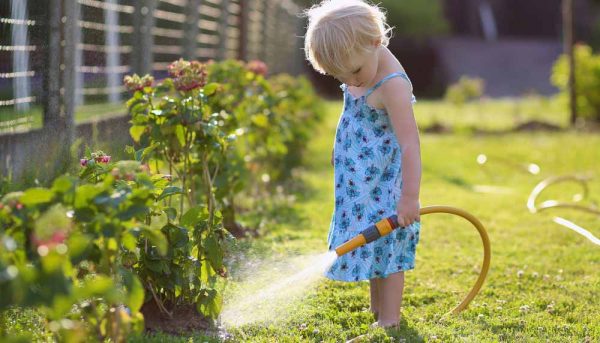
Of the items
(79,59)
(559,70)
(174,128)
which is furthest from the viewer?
(559,70)

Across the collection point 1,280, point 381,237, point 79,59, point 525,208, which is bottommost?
point 525,208

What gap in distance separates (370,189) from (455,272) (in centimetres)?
106

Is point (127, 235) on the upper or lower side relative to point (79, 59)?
lower

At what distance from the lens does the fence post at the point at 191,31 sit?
627 centimetres

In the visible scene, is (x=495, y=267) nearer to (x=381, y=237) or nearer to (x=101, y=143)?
(x=381, y=237)

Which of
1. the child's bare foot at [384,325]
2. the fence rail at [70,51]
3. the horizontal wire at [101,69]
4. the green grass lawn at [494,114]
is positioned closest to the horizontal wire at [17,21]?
the fence rail at [70,51]

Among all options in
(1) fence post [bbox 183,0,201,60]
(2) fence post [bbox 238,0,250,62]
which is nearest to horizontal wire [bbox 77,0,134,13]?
(1) fence post [bbox 183,0,201,60]

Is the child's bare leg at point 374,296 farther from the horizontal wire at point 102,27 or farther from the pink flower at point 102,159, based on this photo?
A: the horizontal wire at point 102,27

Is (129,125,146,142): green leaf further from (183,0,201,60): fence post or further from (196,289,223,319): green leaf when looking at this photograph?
(183,0,201,60): fence post

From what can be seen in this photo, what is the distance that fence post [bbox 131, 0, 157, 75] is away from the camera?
5.33 m

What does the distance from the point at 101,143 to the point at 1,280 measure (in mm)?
2001

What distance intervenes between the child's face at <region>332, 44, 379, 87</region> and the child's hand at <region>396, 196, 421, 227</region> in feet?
1.31

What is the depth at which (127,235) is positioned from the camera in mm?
2084

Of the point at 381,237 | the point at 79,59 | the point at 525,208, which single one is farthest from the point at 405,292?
the point at 525,208
